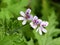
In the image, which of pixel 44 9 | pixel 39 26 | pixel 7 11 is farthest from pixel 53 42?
pixel 44 9

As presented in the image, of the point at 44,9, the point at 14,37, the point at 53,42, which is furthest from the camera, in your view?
the point at 44,9

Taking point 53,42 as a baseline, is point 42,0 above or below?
above

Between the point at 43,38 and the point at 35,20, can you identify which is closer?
the point at 35,20

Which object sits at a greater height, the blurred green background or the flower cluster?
the flower cluster

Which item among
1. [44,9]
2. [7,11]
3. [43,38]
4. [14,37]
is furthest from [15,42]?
[44,9]

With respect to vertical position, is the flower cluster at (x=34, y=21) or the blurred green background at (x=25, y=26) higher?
the flower cluster at (x=34, y=21)

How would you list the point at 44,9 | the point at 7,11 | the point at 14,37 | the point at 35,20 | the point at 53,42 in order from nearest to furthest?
the point at 14,37 < the point at 35,20 < the point at 53,42 < the point at 7,11 < the point at 44,9

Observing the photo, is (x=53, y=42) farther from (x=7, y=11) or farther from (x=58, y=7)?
(x=58, y=7)
